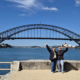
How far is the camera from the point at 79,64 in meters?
7.06

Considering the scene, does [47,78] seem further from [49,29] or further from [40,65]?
[49,29]

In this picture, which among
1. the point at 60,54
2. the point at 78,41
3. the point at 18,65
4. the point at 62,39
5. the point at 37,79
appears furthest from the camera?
the point at 78,41

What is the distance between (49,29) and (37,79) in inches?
2739

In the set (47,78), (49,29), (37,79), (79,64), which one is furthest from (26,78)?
(49,29)

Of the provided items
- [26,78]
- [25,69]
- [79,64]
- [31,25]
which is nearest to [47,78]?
[26,78]

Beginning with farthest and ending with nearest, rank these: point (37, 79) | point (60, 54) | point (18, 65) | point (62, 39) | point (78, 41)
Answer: point (78, 41) < point (62, 39) < point (18, 65) < point (60, 54) < point (37, 79)

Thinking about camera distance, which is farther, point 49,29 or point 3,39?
point 49,29

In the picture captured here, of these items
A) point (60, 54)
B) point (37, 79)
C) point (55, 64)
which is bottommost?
point (37, 79)

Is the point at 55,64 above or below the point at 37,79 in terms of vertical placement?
above

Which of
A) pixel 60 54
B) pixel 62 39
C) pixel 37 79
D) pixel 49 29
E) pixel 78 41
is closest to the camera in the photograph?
pixel 37 79

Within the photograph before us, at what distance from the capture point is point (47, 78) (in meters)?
5.49

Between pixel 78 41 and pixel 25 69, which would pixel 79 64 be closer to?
pixel 25 69

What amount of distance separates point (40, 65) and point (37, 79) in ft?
5.79

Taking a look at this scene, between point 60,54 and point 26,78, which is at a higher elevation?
point 60,54
